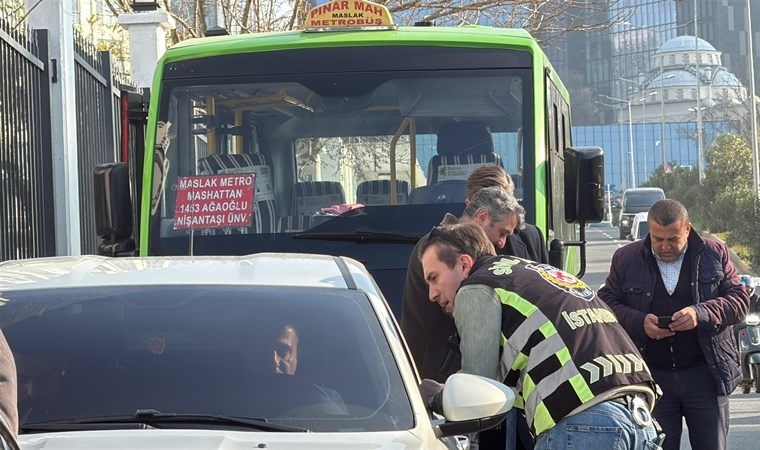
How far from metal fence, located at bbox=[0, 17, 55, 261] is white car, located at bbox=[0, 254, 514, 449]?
5.16 m

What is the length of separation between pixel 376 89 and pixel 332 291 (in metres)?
3.72

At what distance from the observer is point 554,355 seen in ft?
14.4

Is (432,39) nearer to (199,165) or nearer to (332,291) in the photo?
(199,165)

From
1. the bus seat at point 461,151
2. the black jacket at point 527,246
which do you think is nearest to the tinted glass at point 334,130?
the bus seat at point 461,151

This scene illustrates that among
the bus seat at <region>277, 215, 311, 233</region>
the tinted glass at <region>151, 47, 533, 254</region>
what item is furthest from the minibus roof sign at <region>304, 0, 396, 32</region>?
the bus seat at <region>277, 215, 311, 233</region>

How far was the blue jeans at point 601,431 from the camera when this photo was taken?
436 centimetres

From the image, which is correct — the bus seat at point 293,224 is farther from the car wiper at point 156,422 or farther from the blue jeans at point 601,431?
the car wiper at point 156,422

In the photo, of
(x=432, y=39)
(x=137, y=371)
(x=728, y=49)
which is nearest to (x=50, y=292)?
(x=137, y=371)

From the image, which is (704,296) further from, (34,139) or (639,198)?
(639,198)

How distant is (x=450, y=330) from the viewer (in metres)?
5.67

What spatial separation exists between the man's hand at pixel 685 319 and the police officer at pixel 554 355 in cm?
165

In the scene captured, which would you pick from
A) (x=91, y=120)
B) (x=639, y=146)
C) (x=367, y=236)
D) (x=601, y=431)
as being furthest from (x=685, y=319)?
(x=639, y=146)

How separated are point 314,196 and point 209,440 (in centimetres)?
428

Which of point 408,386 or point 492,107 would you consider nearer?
point 408,386
